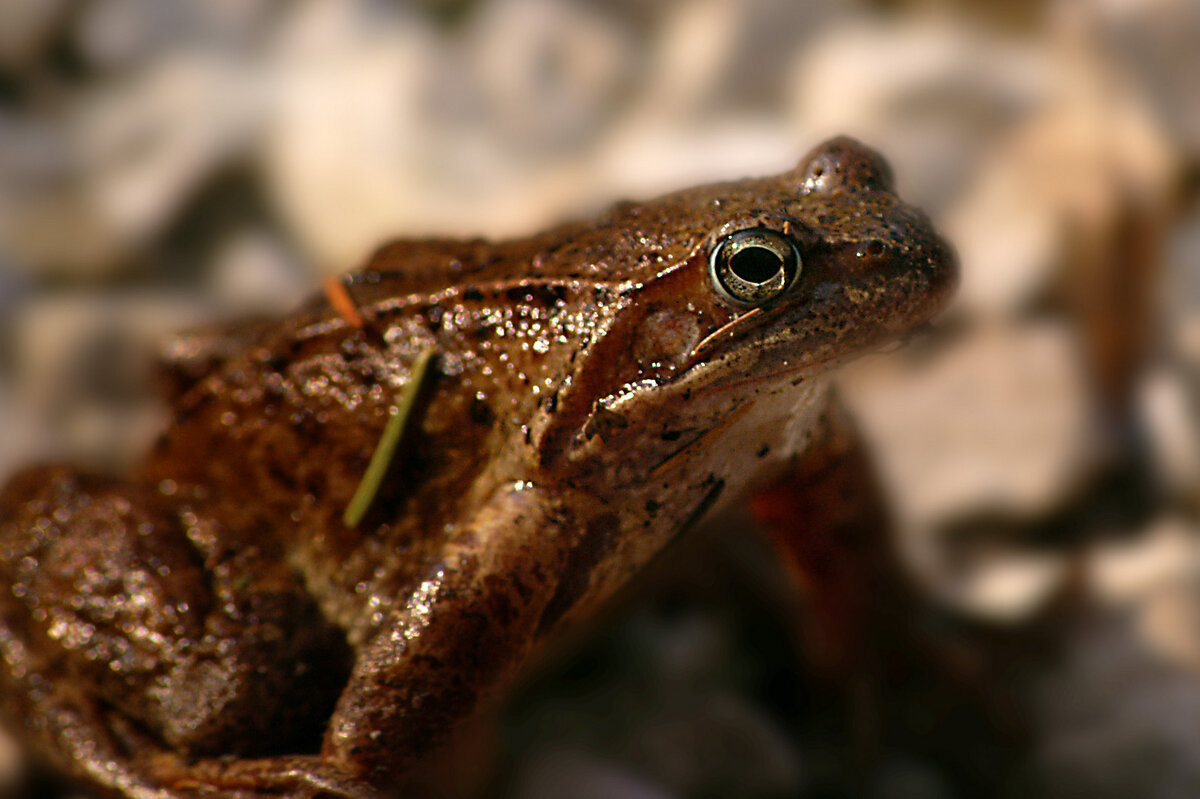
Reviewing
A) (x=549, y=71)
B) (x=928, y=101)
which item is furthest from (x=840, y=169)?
(x=549, y=71)

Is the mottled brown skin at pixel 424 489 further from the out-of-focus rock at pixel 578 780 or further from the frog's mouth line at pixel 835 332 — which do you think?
the out-of-focus rock at pixel 578 780

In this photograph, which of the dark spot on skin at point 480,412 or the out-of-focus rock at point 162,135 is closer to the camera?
the dark spot on skin at point 480,412

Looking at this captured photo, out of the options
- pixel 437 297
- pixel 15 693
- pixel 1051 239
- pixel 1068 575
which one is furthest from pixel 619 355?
pixel 1051 239

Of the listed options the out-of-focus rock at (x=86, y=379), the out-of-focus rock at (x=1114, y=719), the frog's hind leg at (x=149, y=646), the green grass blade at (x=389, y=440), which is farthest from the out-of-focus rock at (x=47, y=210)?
the out-of-focus rock at (x=1114, y=719)

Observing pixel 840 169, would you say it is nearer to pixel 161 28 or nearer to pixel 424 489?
pixel 424 489

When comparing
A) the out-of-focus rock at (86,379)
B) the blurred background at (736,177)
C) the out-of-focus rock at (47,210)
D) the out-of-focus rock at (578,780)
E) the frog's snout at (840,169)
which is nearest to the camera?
the frog's snout at (840,169)

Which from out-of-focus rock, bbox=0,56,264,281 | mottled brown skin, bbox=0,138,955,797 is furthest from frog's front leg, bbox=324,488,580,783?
out-of-focus rock, bbox=0,56,264,281
